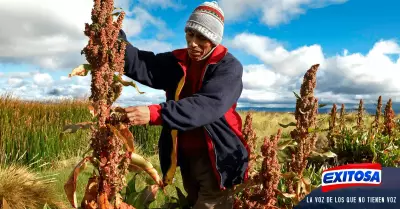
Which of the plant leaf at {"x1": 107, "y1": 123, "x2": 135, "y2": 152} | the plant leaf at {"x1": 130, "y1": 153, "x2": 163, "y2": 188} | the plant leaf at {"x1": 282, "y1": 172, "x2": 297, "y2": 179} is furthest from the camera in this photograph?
the plant leaf at {"x1": 282, "y1": 172, "x2": 297, "y2": 179}

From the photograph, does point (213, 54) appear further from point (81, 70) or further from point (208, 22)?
point (81, 70)

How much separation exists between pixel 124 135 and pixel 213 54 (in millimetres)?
1328

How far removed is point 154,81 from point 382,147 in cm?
442

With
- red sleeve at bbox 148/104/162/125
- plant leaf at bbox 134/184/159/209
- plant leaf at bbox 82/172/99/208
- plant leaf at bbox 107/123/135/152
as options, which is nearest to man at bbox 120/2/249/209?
plant leaf at bbox 134/184/159/209

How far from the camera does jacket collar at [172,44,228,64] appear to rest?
3.05 meters

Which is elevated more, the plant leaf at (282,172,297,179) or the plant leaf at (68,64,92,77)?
the plant leaf at (68,64,92,77)

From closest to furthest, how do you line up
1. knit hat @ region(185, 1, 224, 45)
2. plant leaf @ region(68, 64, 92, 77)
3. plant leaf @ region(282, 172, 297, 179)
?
plant leaf @ region(68, 64, 92, 77) < plant leaf @ region(282, 172, 297, 179) < knit hat @ region(185, 1, 224, 45)

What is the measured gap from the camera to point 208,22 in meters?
3.06

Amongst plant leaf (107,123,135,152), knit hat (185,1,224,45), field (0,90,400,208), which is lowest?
field (0,90,400,208)

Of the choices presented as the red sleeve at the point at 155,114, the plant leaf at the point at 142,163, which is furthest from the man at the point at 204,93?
the plant leaf at the point at 142,163

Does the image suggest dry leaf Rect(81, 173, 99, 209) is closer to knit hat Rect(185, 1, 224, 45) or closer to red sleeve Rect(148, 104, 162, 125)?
red sleeve Rect(148, 104, 162, 125)

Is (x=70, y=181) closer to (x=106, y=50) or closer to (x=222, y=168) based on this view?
(x=106, y=50)

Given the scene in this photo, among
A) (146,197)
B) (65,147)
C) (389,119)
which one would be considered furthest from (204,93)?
(65,147)

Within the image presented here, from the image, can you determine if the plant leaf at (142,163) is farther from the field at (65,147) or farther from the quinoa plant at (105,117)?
the field at (65,147)
